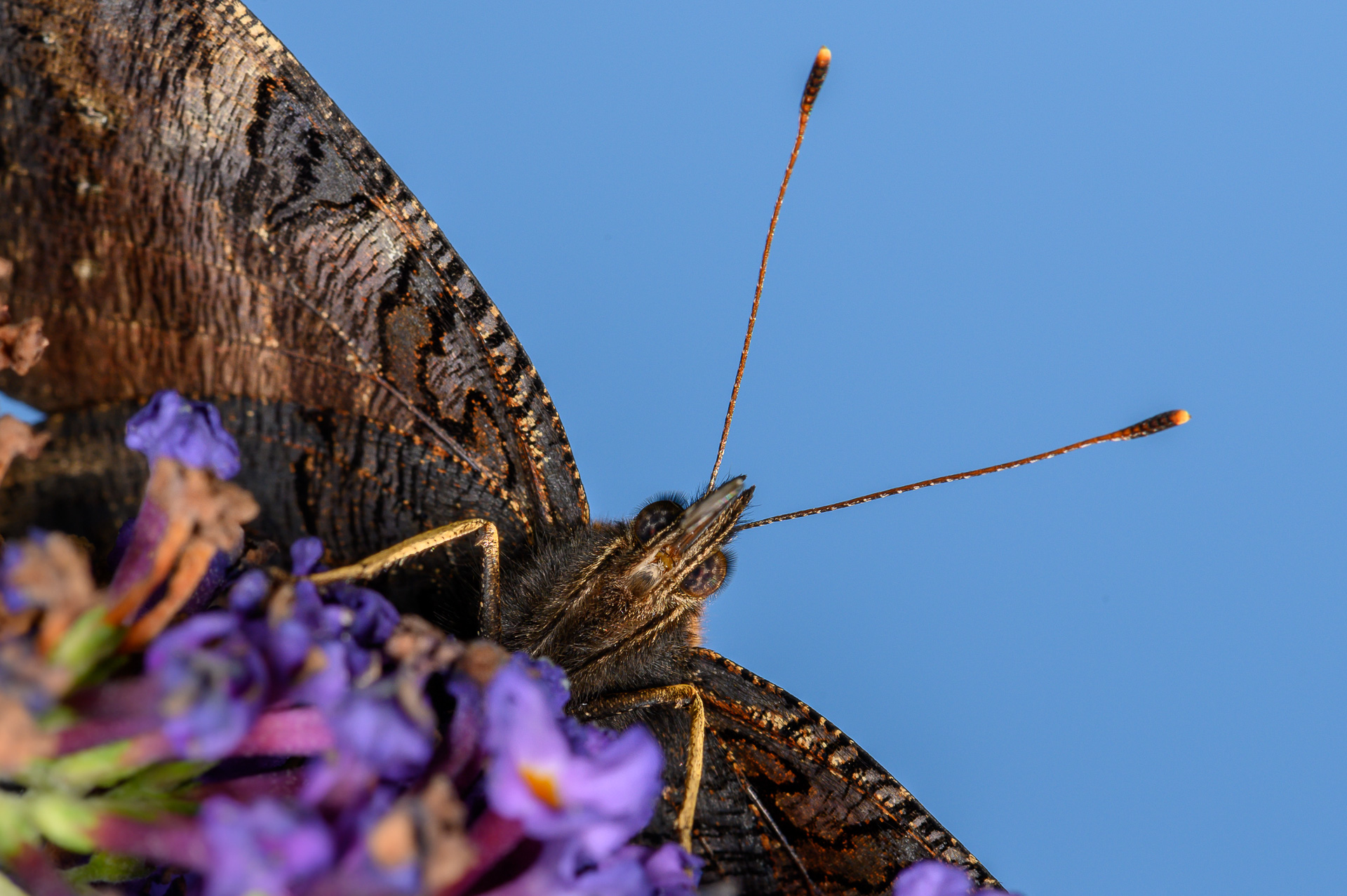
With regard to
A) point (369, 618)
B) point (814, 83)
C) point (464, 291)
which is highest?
point (814, 83)

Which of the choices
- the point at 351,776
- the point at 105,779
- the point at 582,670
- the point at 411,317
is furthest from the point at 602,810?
the point at 411,317

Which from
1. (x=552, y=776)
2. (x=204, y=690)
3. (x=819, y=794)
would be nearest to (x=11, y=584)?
(x=204, y=690)

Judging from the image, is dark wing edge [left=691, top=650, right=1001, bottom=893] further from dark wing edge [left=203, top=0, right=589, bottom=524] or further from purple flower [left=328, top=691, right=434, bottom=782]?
purple flower [left=328, top=691, right=434, bottom=782]

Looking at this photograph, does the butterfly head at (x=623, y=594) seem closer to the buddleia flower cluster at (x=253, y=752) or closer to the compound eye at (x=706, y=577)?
the compound eye at (x=706, y=577)

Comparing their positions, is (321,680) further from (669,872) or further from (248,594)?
(669,872)

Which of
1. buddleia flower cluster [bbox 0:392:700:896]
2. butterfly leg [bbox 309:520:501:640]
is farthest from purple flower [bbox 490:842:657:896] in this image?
butterfly leg [bbox 309:520:501:640]

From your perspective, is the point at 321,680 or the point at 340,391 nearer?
the point at 321,680

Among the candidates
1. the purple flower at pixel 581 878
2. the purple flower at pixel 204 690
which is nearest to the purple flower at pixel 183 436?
the purple flower at pixel 204 690
